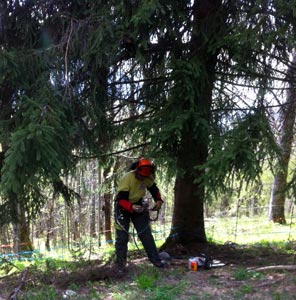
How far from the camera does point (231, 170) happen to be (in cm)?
521

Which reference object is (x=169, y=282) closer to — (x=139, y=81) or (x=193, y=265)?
(x=193, y=265)

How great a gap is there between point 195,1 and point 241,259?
14.5 feet

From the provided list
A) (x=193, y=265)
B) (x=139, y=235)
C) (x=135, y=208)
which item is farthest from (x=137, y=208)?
(x=193, y=265)

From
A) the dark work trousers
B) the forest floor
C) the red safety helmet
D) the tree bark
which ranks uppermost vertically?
the tree bark

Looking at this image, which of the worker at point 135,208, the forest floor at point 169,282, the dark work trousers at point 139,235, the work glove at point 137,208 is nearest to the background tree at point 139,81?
the worker at point 135,208

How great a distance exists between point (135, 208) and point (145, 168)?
62cm

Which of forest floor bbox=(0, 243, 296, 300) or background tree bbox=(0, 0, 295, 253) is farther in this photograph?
background tree bbox=(0, 0, 295, 253)

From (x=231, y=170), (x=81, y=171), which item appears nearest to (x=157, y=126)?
→ (x=231, y=170)

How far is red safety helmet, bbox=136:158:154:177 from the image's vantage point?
5891 millimetres

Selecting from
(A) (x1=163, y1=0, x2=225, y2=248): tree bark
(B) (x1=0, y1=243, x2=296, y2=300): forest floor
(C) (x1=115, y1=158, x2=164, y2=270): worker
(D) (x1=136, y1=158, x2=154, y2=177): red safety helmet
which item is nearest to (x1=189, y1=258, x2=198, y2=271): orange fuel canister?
(B) (x1=0, y1=243, x2=296, y2=300): forest floor

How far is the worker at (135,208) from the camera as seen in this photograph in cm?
594

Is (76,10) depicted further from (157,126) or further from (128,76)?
(157,126)

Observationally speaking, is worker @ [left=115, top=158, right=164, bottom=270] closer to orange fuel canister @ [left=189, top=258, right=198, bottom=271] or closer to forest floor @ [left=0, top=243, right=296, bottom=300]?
forest floor @ [left=0, top=243, right=296, bottom=300]

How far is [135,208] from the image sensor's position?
5906 millimetres
